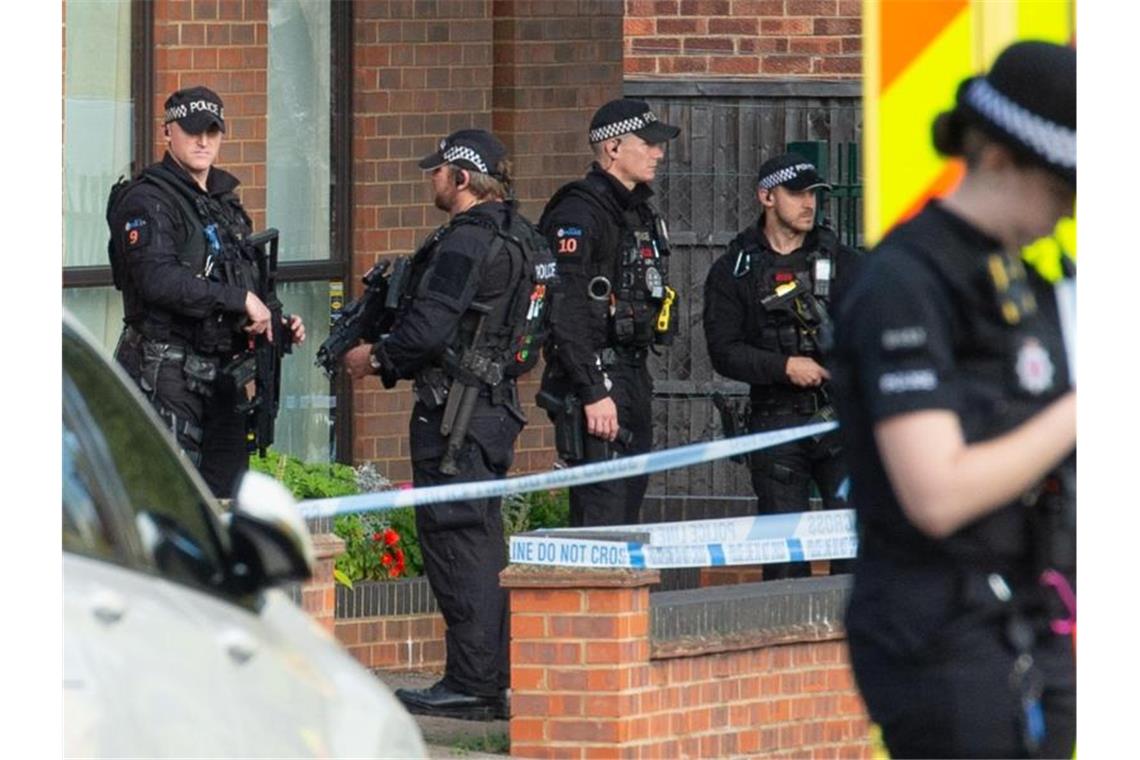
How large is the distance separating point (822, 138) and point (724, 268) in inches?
66.8

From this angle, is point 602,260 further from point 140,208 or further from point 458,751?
point 458,751

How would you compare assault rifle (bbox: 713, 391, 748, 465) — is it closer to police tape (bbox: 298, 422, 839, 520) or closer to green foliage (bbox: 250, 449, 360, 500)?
police tape (bbox: 298, 422, 839, 520)

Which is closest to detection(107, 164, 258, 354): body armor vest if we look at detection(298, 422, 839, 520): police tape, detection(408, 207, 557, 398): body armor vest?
detection(298, 422, 839, 520): police tape

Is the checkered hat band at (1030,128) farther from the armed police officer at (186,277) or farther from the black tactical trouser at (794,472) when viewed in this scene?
Result: the black tactical trouser at (794,472)

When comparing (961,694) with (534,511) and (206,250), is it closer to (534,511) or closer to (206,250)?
(206,250)

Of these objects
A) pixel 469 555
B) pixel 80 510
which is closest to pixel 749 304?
pixel 469 555

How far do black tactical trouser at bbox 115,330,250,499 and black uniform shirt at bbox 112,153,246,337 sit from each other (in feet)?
0.41

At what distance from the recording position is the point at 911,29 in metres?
4.61

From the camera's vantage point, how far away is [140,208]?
918cm

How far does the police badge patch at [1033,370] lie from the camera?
160 inches

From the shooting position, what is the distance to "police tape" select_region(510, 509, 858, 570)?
25.2 feet

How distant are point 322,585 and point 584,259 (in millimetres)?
2011
